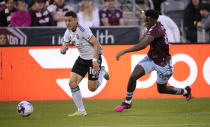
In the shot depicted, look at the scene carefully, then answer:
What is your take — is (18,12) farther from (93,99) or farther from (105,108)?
(105,108)

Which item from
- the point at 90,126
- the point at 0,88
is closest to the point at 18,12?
the point at 0,88

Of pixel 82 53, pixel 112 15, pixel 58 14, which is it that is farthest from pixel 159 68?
pixel 58 14

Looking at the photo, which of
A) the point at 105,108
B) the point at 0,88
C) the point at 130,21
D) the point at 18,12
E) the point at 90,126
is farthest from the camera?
the point at 130,21

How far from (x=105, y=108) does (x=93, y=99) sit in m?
2.11

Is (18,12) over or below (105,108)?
over

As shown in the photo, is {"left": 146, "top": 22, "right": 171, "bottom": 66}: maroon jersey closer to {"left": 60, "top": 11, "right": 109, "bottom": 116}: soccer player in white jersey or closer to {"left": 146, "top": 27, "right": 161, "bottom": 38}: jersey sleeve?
{"left": 146, "top": 27, "right": 161, "bottom": 38}: jersey sleeve

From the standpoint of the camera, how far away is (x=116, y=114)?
391 inches

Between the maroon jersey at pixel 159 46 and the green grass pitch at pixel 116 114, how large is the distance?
1.12 metres

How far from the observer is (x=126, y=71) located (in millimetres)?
13305

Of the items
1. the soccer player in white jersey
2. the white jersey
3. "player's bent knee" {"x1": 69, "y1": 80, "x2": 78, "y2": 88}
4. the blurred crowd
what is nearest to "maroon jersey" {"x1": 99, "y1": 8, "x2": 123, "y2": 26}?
the blurred crowd

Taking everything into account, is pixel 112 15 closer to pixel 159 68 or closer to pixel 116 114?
pixel 159 68

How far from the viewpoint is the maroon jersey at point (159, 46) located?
9.74 meters

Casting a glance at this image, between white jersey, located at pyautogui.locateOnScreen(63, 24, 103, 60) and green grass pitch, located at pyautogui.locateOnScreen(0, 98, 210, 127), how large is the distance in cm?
129

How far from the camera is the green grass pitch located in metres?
8.45
